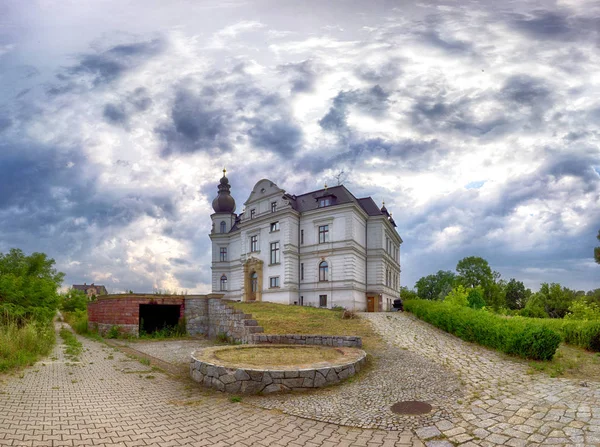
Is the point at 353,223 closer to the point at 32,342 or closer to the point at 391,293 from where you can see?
the point at 391,293

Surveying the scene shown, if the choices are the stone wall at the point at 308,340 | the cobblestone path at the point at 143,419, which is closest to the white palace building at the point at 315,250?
the stone wall at the point at 308,340

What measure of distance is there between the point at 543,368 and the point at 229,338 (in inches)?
462

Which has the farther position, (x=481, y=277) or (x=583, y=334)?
(x=481, y=277)

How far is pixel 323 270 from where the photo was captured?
3484cm

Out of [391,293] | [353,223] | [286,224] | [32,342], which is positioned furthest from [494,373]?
[391,293]

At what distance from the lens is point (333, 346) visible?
13281 mm

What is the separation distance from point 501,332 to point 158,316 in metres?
17.1

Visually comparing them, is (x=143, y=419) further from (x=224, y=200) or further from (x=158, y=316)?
(x=224, y=200)

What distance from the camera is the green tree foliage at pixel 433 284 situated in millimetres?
73438

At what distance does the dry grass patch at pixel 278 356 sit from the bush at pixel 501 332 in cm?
520

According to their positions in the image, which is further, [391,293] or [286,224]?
[391,293]

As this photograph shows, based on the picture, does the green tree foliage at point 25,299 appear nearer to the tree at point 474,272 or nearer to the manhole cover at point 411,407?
the manhole cover at point 411,407

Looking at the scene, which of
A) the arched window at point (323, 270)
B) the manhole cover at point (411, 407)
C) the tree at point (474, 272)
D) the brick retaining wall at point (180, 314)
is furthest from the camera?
the tree at point (474, 272)

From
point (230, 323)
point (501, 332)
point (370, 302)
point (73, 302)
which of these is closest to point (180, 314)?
point (230, 323)
